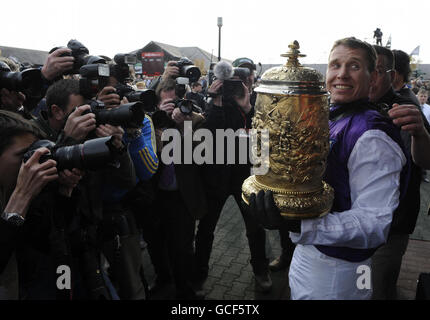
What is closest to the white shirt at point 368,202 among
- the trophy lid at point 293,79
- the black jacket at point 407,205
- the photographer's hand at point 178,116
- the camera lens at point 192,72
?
the trophy lid at point 293,79

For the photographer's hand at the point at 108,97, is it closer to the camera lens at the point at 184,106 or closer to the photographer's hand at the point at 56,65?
the photographer's hand at the point at 56,65

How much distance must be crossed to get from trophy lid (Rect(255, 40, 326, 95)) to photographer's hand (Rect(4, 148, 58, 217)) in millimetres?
1093

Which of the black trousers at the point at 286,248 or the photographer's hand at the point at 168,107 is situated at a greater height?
the photographer's hand at the point at 168,107

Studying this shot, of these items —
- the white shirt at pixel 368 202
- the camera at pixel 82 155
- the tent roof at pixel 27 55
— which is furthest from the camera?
the tent roof at pixel 27 55

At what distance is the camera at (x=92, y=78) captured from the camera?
218 cm

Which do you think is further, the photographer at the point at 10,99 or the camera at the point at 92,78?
the photographer at the point at 10,99

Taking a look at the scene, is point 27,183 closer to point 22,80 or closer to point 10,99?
point 22,80

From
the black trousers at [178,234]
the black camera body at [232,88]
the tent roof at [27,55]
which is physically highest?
the tent roof at [27,55]

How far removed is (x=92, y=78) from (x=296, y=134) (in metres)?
1.54

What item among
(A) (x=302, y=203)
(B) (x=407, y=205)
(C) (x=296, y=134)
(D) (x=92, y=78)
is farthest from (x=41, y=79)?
(B) (x=407, y=205)

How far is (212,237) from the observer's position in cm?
341

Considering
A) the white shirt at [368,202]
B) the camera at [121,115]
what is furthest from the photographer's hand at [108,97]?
the white shirt at [368,202]

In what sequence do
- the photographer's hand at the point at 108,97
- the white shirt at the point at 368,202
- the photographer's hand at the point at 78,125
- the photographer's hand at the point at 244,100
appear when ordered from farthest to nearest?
the photographer's hand at the point at 244,100 < the photographer's hand at the point at 108,97 < the photographer's hand at the point at 78,125 < the white shirt at the point at 368,202

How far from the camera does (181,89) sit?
334 centimetres
